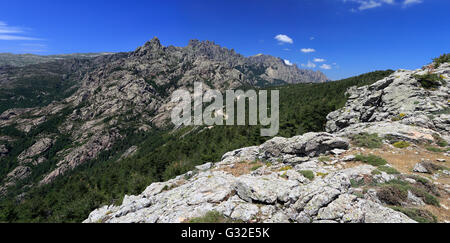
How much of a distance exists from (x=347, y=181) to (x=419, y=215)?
14.4 feet

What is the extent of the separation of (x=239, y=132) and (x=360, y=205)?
3524 inches

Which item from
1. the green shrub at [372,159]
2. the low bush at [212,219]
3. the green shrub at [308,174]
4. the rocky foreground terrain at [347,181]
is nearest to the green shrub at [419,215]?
the rocky foreground terrain at [347,181]

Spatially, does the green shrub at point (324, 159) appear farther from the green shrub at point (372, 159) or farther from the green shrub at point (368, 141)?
the green shrub at point (368, 141)

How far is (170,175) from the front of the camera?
194ft

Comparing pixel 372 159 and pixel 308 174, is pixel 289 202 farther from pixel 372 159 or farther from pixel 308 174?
pixel 372 159

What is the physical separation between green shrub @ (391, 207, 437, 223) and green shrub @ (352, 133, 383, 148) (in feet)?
46.1

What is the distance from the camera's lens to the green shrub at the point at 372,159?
18.9 meters

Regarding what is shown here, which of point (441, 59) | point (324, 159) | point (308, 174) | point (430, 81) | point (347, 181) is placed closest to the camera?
point (347, 181)

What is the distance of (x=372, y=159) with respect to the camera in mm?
19750

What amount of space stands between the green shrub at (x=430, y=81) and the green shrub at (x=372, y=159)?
29681 mm

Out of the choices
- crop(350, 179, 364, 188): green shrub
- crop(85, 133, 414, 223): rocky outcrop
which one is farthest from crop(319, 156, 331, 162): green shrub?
crop(350, 179, 364, 188): green shrub

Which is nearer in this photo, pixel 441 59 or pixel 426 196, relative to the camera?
pixel 426 196

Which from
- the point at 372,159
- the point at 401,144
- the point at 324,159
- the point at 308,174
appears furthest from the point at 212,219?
the point at 401,144
